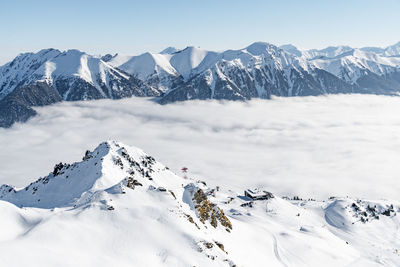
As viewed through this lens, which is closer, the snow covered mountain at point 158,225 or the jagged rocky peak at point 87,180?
the snow covered mountain at point 158,225

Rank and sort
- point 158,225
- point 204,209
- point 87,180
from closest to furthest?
point 158,225 → point 204,209 → point 87,180

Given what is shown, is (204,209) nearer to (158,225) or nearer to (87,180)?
(158,225)

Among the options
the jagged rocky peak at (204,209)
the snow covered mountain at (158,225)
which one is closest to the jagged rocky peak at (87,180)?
the snow covered mountain at (158,225)

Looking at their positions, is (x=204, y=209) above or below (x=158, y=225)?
below

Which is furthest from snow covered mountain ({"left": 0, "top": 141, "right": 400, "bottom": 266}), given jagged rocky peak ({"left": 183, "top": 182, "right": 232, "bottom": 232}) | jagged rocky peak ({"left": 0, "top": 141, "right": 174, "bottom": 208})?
jagged rocky peak ({"left": 0, "top": 141, "right": 174, "bottom": 208})

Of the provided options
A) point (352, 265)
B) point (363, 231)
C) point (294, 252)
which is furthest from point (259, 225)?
point (363, 231)

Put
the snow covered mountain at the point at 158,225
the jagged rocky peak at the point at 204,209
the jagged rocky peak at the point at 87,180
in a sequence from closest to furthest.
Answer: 1. the snow covered mountain at the point at 158,225
2. the jagged rocky peak at the point at 204,209
3. the jagged rocky peak at the point at 87,180

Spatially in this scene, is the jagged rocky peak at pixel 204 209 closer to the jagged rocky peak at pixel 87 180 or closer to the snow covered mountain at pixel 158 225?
the snow covered mountain at pixel 158 225

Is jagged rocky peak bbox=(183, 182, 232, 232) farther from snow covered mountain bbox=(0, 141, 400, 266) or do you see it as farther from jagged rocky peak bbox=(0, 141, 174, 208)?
jagged rocky peak bbox=(0, 141, 174, 208)

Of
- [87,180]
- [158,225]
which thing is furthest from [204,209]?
[87,180]
